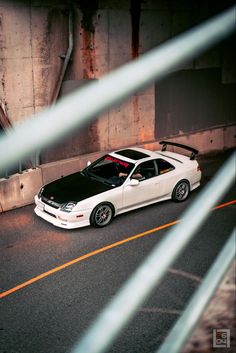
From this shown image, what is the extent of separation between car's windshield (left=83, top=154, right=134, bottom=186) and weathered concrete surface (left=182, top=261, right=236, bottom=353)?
9.55 metres

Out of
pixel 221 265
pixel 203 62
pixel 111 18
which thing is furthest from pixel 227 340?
pixel 203 62

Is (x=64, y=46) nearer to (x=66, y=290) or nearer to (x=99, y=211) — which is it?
(x=99, y=211)

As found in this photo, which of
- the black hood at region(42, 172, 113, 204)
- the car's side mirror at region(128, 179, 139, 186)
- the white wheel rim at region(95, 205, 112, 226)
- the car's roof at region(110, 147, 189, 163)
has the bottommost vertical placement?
the white wheel rim at region(95, 205, 112, 226)

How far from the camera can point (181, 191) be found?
40.2 ft

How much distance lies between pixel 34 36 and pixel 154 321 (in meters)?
8.13

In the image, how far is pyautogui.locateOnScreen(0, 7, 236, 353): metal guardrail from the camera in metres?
0.75

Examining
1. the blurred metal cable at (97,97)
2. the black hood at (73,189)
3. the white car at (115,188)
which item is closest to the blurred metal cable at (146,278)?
the blurred metal cable at (97,97)

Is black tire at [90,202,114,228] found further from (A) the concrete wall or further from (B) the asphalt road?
(A) the concrete wall

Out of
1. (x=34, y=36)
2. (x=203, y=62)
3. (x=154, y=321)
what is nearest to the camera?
(x=154, y=321)

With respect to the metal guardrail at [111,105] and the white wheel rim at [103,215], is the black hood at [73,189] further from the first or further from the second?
the metal guardrail at [111,105]

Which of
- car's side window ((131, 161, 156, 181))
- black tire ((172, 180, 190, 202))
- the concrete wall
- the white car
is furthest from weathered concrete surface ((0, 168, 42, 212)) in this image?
black tire ((172, 180, 190, 202))

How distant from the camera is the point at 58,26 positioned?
39.9 feet

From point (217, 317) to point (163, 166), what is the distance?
10.6 meters

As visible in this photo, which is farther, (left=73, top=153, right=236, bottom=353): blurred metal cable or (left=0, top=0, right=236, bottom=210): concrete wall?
(left=0, top=0, right=236, bottom=210): concrete wall
